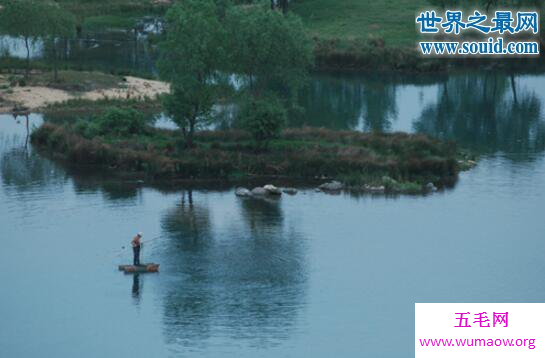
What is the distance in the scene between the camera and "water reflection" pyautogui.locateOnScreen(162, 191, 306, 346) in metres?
44.0

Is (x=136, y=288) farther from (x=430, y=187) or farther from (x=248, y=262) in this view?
(x=430, y=187)

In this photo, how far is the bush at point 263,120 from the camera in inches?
2753

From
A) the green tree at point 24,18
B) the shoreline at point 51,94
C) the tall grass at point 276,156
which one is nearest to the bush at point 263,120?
the tall grass at point 276,156

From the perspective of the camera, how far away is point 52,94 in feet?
299

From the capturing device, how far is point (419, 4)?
433ft

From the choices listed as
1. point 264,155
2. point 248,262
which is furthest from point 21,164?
point 248,262

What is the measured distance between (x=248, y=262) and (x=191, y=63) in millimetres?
21464

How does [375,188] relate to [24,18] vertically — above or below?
below

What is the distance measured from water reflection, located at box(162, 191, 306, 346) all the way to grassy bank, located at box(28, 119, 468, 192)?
5020 mm

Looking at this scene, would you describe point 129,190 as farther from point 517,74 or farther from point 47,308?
point 517,74

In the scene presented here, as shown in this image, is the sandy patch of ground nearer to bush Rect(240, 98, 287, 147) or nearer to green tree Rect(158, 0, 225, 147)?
green tree Rect(158, 0, 225, 147)

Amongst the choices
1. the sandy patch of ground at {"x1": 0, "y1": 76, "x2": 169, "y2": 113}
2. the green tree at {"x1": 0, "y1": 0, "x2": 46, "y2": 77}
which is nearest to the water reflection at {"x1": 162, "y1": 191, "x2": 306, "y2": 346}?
the sandy patch of ground at {"x1": 0, "y1": 76, "x2": 169, "y2": 113}

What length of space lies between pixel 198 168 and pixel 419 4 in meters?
71.2

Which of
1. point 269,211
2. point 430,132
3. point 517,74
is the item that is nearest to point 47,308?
point 269,211
